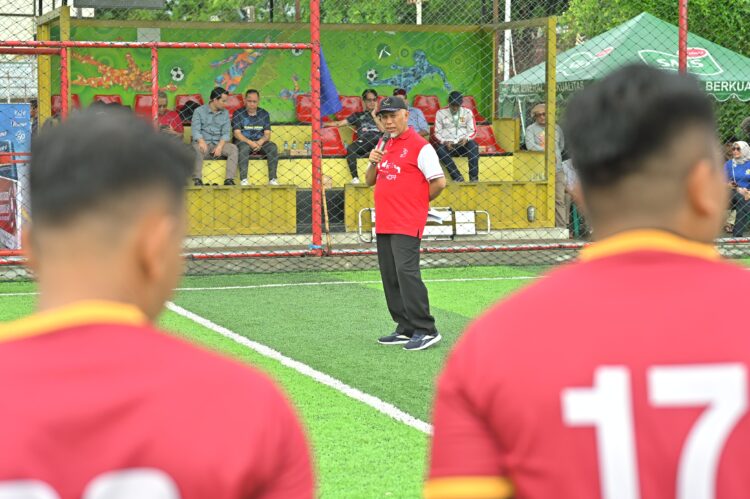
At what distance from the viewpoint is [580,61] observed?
869 inches

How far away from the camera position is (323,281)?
14.2m

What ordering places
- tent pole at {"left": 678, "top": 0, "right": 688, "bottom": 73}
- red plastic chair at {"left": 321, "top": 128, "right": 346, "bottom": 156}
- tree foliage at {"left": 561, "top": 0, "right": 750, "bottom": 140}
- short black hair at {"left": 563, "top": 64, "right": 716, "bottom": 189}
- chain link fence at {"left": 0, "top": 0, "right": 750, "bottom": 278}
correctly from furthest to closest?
tree foliage at {"left": 561, "top": 0, "right": 750, "bottom": 140}, red plastic chair at {"left": 321, "top": 128, "right": 346, "bottom": 156}, chain link fence at {"left": 0, "top": 0, "right": 750, "bottom": 278}, tent pole at {"left": 678, "top": 0, "right": 688, "bottom": 73}, short black hair at {"left": 563, "top": 64, "right": 716, "bottom": 189}

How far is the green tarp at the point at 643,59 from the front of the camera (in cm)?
2064

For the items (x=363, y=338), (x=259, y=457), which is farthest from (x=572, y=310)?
(x=363, y=338)

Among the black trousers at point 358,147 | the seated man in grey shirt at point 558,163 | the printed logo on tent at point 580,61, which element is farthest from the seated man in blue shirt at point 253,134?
the printed logo on tent at point 580,61

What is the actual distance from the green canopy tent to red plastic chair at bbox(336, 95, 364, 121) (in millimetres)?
2429

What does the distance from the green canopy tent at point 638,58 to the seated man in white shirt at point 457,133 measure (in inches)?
102

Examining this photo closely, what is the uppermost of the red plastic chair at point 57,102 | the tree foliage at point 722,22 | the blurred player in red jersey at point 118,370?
the tree foliage at point 722,22

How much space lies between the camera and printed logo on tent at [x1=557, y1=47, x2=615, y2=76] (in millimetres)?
21578

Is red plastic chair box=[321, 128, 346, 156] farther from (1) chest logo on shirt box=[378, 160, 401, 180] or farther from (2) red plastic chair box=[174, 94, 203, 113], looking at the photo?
(1) chest logo on shirt box=[378, 160, 401, 180]

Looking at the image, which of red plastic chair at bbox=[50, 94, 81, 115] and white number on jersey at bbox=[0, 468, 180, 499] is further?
red plastic chair at bbox=[50, 94, 81, 115]

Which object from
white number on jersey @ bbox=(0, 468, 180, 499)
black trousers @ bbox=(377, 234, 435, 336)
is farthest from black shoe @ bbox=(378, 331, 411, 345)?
white number on jersey @ bbox=(0, 468, 180, 499)

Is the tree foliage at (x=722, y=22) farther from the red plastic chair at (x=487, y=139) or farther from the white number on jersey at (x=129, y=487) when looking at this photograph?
the white number on jersey at (x=129, y=487)

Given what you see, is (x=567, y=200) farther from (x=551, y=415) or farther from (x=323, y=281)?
(x=551, y=415)
